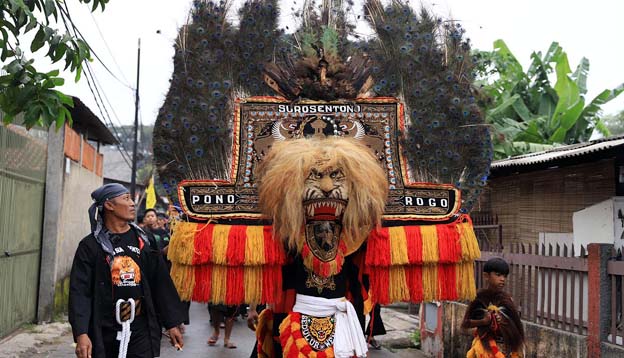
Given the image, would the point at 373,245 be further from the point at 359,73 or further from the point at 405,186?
the point at 359,73

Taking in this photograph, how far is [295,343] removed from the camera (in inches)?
199

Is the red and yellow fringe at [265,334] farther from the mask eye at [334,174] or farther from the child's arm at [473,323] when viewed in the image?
the child's arm at [473,323]

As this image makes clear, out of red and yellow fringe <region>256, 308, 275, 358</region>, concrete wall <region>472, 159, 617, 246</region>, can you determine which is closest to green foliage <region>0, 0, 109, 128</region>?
red and yellow fringe <region>256, 308, 275, 358</region>

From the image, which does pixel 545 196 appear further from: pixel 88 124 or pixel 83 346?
pixel 88 124

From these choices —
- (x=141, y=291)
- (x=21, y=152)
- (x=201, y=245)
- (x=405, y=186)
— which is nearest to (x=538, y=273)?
(x=405, y=186)

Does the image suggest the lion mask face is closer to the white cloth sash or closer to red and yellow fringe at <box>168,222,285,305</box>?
red and yellow fringe at <box>168,222,285,305</box>

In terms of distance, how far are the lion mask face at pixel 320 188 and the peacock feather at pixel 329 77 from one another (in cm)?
63

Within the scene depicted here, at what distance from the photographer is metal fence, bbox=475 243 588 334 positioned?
21.8 feet

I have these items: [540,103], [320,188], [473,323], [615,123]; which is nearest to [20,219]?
[320,188]

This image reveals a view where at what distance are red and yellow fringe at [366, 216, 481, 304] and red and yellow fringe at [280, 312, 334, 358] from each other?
0.62 m

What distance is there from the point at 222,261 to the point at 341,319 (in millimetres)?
997

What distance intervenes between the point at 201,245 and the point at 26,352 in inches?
199

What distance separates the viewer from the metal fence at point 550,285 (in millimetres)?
6645

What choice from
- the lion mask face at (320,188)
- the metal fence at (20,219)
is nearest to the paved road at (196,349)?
the metal fence at (20,219)
